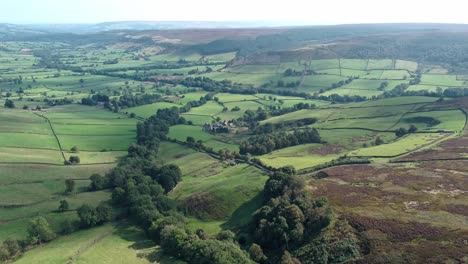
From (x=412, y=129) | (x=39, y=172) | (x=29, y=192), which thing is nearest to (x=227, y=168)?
(x=29, y=192)

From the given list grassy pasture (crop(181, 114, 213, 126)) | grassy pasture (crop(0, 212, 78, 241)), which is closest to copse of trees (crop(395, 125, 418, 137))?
grassy pasture (crop(181, 114, 213, 126))

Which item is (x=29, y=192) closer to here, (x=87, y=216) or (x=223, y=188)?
(x=87, y=216)

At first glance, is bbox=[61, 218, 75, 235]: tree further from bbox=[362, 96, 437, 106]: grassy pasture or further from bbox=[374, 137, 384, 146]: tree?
bbox=[362, 96, 437, 106]: grassy pasture

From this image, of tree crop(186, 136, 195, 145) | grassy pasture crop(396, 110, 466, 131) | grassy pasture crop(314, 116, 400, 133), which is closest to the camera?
grassy pasture crop(396, 110, 466, 131)

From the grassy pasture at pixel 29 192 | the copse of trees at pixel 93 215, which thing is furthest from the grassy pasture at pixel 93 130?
the copse of trees at pixel 93 215

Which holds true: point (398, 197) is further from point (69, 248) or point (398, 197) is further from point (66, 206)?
point (66, 206)
